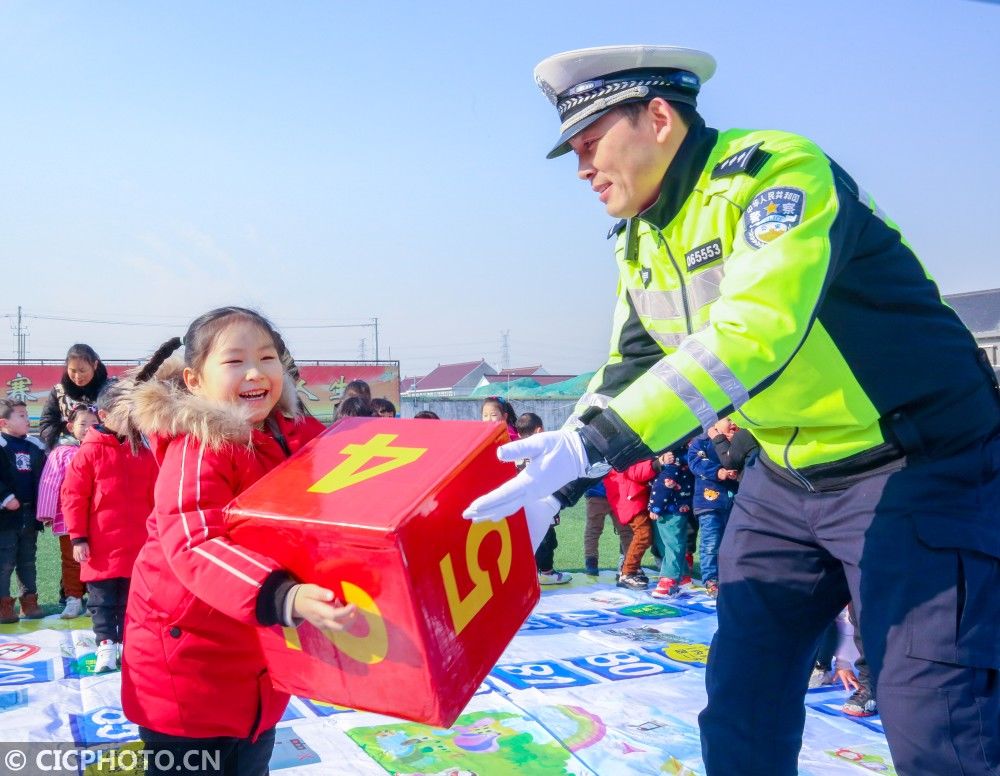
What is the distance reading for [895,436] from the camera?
1703mm

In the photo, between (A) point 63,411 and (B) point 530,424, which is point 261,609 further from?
(B) point 530,424

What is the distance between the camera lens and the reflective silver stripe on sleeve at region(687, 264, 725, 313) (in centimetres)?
175

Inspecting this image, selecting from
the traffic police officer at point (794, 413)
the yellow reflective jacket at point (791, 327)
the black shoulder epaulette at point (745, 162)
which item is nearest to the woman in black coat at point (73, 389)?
the traffic police officer at point (794, 413)

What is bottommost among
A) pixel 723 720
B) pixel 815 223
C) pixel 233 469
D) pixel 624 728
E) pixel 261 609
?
pixel 624 728

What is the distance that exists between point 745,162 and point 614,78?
35 cm

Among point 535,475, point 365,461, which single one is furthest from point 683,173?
point 365,461

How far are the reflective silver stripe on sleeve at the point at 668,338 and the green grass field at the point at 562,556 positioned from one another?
18.3ft

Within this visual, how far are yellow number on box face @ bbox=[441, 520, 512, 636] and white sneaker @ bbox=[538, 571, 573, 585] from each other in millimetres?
5079

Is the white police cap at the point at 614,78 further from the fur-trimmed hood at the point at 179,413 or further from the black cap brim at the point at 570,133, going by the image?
the fur-trimmed hood at the point at 179,413

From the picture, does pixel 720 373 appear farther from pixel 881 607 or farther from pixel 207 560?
pixel 207 560

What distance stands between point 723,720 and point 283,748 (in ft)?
6.11

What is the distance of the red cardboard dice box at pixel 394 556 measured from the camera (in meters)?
1.49

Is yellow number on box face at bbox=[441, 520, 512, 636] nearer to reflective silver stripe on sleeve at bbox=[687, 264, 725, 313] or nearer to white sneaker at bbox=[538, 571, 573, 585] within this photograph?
reflective silver stripe on sleeve at bbox=[687, 264, 725, 313]

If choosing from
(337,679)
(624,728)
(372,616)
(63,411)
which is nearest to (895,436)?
(372,616)
